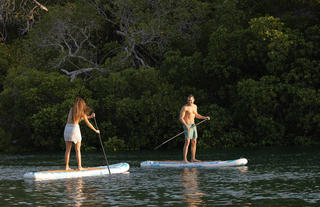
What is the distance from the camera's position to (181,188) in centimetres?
1367

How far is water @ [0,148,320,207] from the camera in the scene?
1171 cm

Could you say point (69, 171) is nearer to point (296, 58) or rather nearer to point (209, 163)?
point (209, 163)

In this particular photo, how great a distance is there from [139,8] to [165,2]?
5.51ft

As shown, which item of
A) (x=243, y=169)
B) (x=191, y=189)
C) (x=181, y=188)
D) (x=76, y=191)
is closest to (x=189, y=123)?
(x=243, y=169)

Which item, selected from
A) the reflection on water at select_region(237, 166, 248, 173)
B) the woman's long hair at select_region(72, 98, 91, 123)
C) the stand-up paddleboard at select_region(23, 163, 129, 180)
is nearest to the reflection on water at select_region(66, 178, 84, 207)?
the stand-up paddleboard at select_region(23, 163, 129, 180)

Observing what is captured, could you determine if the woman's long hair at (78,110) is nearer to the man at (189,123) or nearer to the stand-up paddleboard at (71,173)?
the stand-up paddleboard at (71,173)

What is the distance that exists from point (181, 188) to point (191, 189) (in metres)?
0.30

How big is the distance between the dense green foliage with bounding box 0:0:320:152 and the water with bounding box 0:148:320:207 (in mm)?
12687

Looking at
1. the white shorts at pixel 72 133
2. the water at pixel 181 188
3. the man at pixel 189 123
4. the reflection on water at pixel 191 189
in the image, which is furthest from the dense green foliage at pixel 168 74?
the white shorts at pixel 72 133

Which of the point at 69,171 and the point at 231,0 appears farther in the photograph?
the point at 231,0

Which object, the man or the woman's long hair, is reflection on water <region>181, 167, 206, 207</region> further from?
the woman's long hair

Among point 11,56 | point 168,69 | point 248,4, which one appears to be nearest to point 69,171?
point 168,69

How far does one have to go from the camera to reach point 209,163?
19.5m

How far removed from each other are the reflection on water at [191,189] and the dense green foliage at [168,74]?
47.5 feet
